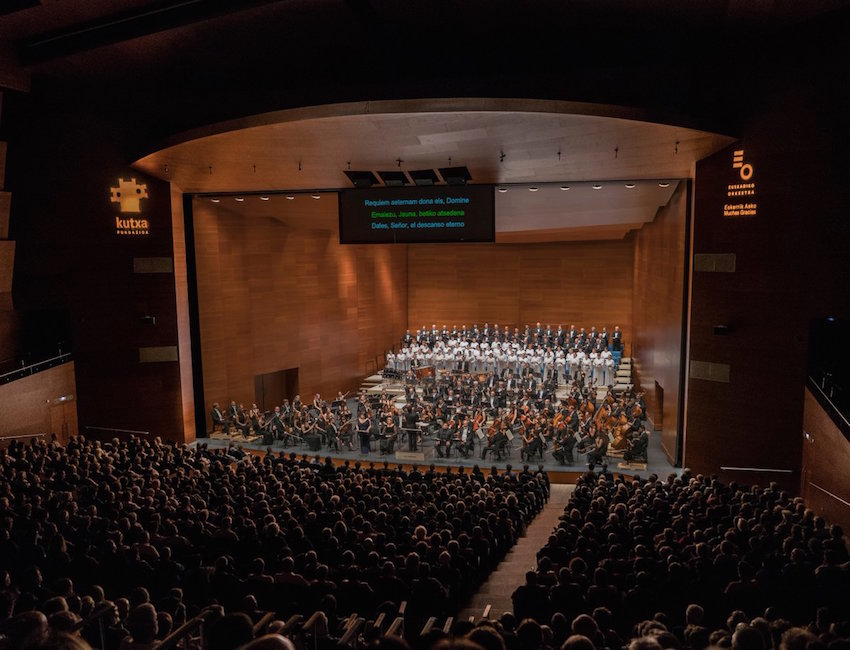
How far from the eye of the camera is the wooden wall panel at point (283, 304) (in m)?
17.0

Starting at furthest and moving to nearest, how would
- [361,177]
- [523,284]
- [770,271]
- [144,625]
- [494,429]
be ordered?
[523,284], [494,429], [361,177], [770,271], [144,625]

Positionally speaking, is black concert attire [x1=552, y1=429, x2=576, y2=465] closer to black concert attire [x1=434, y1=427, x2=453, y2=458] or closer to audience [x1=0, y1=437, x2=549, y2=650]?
black concert attire [x1=434, y1=427, x2=453, y2=458]

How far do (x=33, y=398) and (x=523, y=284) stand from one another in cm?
1917

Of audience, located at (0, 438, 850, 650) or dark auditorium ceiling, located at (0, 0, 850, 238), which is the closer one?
audience, located at (0, 438, 850, 650)

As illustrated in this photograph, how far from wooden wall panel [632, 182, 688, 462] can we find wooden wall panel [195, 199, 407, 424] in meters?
9.65

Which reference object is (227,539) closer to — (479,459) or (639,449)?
(479,459)

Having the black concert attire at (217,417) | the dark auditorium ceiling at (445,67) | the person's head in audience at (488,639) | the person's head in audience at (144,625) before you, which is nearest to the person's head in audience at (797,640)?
the person's head in audience at (488,639)

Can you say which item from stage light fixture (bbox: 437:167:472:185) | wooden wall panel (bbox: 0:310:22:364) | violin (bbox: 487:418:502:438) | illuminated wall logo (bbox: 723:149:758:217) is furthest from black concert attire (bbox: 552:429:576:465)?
wooden wall panel (bbox: 0:310:22:364)

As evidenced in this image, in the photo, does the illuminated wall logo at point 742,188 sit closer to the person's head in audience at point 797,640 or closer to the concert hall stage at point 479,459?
the concert hall stage at point 479,459

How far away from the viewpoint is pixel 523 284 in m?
26.7

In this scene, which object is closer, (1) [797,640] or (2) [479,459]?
(1) [797,640]

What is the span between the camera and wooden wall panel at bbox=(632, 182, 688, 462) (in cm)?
1314

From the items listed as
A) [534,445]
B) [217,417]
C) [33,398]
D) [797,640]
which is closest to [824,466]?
[534,445]

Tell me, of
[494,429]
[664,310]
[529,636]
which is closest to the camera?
[529,636]
